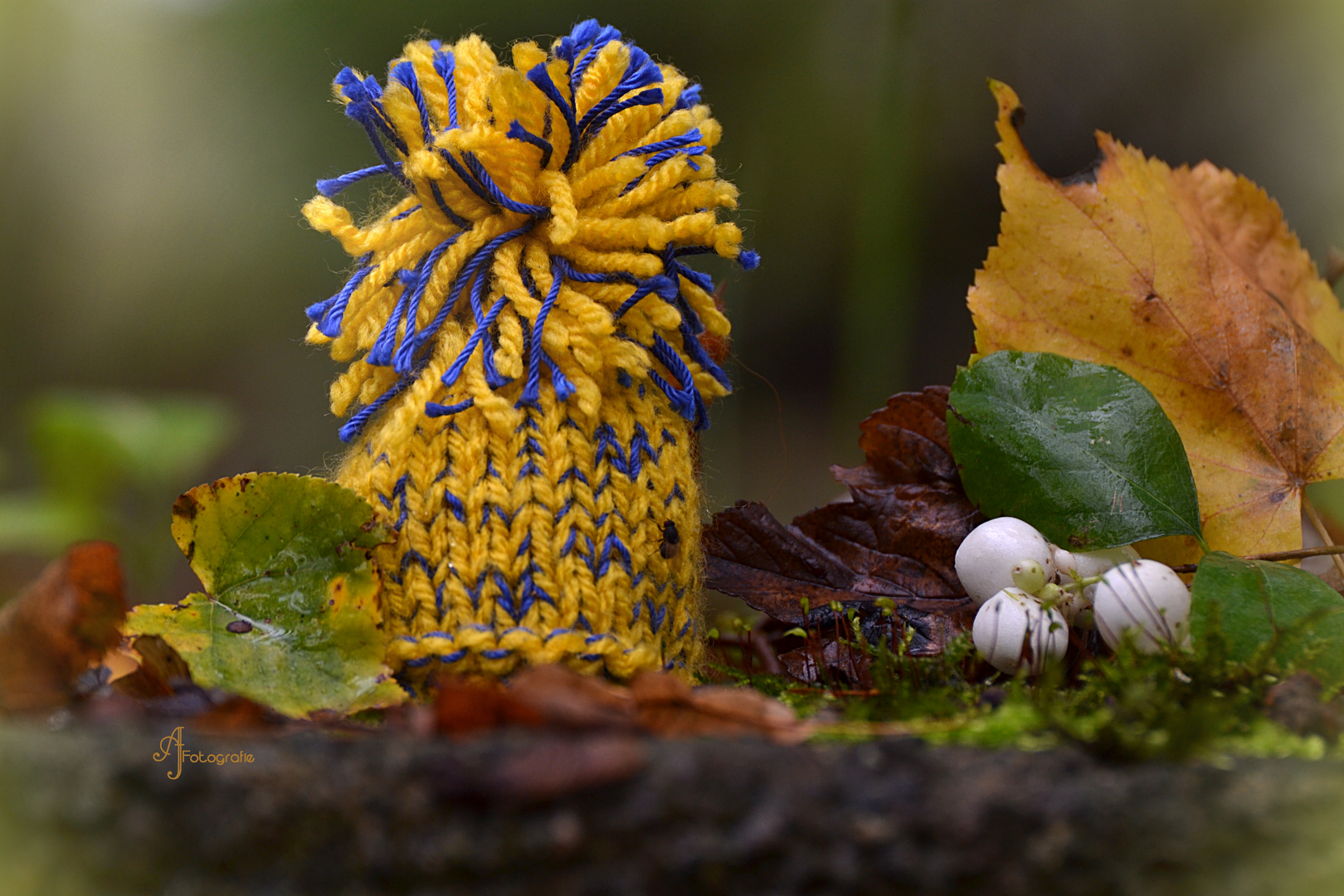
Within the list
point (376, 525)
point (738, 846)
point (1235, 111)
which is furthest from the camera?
point (1235, 111)

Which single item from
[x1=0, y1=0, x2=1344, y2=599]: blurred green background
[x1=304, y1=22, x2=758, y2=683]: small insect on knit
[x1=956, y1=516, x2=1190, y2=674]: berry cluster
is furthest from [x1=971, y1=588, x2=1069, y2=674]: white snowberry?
[x1=0, y1=0, x2=1344, y2=599]: blurred green background

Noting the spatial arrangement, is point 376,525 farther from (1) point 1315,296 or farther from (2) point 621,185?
(1) point 1315,296

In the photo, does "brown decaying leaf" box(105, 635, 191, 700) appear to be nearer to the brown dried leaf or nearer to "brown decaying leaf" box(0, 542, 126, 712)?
"brown decaying leaf" box(0, 542, 126, 712)

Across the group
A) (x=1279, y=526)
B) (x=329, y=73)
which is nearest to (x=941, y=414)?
(x=1279, y=526)

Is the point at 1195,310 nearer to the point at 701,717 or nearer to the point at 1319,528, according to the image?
the point at 1319,528

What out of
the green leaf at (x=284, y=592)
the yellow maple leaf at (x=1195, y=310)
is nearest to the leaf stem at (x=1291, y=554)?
the yellow maple leaf at (x=1195, y=310)

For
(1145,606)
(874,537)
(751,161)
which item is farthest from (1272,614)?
(751,161)
